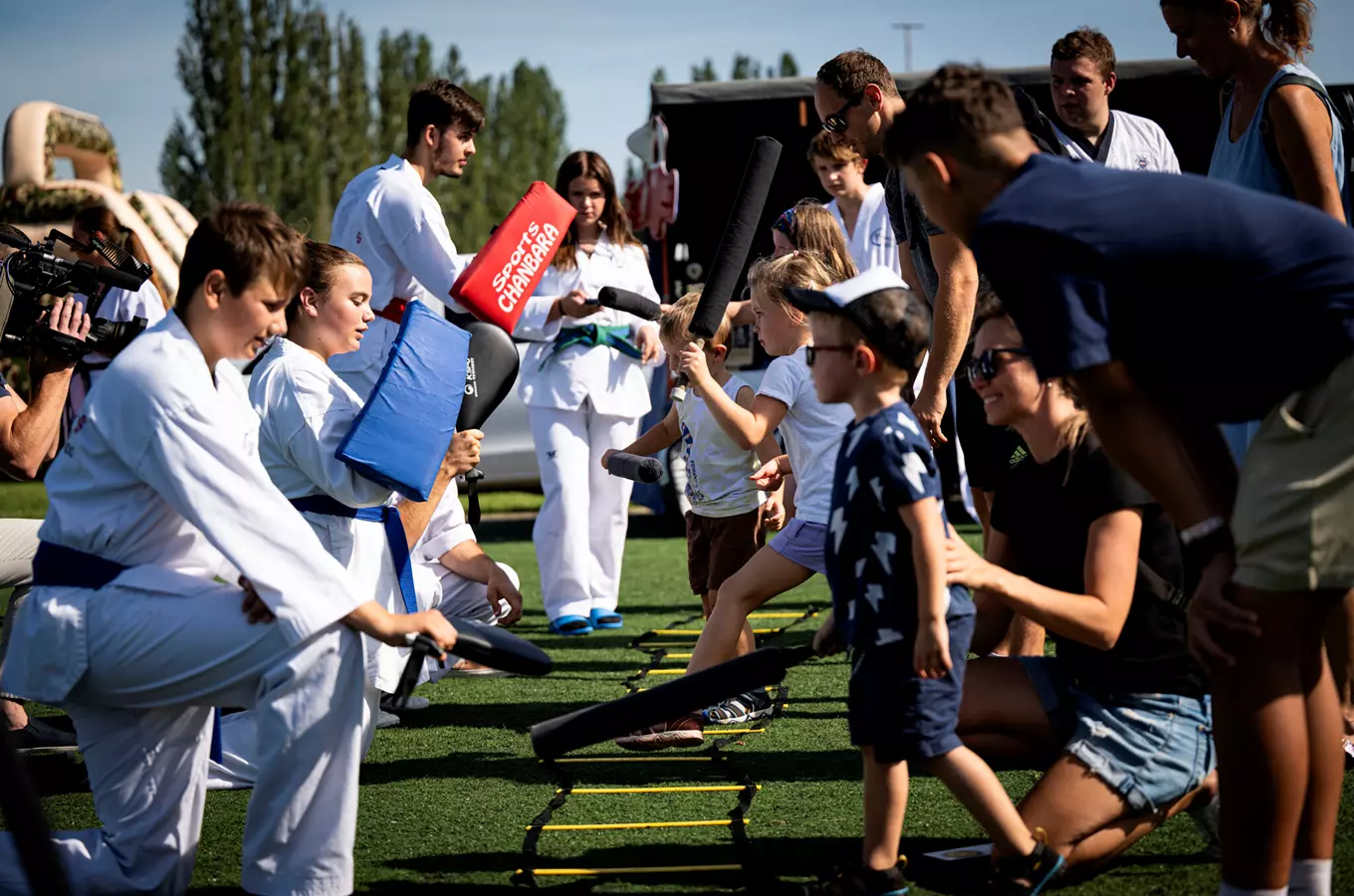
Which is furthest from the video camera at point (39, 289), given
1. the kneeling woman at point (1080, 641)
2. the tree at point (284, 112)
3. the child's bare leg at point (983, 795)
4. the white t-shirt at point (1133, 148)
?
the tree at point (284, 112)

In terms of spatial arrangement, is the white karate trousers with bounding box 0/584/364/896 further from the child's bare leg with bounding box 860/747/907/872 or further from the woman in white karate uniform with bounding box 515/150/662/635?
the woman in white karate uniform with bounding box 515/150/662/635

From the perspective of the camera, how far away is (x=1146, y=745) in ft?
9.71

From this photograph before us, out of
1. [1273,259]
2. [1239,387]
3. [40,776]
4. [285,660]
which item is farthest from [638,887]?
[40,776]

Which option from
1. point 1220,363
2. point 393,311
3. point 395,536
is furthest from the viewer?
point 393,311

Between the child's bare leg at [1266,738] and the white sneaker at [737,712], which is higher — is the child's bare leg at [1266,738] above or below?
above

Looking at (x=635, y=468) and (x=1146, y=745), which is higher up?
(x=635, y=468)

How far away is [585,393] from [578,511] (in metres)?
0.61

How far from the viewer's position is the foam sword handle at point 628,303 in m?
6.54

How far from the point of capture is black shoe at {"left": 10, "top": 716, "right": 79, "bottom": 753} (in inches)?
177

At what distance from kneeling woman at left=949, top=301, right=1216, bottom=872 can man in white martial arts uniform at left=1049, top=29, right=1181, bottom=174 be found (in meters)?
2.09

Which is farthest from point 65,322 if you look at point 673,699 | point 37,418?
point 673,699

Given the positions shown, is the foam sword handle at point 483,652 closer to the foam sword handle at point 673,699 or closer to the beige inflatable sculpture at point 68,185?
the foam sword handle at point 673,699

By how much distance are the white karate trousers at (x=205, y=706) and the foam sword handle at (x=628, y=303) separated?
3.83 meters

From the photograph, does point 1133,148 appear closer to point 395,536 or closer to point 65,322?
point 395,536
